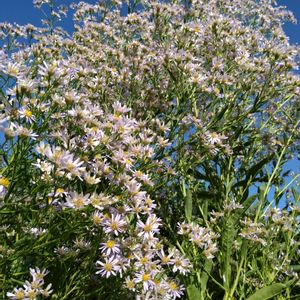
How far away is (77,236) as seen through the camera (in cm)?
228

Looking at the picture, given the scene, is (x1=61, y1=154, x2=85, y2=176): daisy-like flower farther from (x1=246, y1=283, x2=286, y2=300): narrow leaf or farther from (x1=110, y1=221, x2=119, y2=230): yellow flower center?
(x1=246, y1=283, x2=286, y2=300): narrow leaf

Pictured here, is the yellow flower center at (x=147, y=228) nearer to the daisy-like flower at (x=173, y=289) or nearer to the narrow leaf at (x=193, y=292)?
the daisy-like flower at (x=173, y=289)

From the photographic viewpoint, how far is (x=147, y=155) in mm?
2367

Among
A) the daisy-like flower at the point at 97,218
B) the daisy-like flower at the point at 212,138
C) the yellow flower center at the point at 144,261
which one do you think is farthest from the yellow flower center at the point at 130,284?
the daisy-like flower at the point at 212,138

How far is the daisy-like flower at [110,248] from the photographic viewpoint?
216 centimetres

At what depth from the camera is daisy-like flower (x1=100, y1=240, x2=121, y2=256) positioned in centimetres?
216

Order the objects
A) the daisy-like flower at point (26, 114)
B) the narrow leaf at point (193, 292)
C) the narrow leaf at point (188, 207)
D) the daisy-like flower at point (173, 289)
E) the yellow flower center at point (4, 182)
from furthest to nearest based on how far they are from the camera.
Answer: the narrow leaf at point (188, 207) → the narrow leaf at point (193, 292) → the daisy-like flower at point (173, 289) → the daisy-like flower at point (26, 114) → the yellow flower center at point (4, 182)

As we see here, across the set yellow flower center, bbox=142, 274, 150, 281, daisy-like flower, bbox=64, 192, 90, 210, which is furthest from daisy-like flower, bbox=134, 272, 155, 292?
daisy-like flower, bbox=64, 192, 90, 210

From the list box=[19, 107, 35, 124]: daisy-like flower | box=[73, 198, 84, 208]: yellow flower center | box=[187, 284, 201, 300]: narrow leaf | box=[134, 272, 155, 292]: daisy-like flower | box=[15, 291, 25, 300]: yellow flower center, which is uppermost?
box=[19, 107, 35, 124]: daisy-like flower

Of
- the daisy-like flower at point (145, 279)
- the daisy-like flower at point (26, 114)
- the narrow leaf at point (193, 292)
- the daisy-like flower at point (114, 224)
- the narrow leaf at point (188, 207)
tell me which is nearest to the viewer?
the daisy-like flower at point (26, 114)

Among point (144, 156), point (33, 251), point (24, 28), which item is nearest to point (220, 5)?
point (24, 28)

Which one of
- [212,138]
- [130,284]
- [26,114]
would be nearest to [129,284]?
→ [130,284]

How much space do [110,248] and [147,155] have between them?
492 mm

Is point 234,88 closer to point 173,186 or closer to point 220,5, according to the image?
point 173,186
